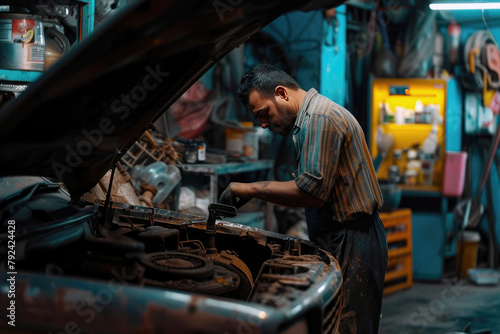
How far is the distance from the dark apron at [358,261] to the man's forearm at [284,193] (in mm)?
240

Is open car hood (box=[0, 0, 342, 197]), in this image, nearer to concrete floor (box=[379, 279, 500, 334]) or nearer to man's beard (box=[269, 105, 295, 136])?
man's beard (box=[269, 105, 295, 136])

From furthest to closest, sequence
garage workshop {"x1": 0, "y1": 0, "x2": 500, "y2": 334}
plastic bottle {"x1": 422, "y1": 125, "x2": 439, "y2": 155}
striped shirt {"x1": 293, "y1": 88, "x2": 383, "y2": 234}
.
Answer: plastic bottle {"x1": 422, "y1": 125, "x2": 439, "y2": 155} → striped shirt {"x1": 293, "y1": 88, "x2": 383, "y2": 234} → garage workshop {"x1": 0, "y1": 0, "x2": 500, "y2": 334}

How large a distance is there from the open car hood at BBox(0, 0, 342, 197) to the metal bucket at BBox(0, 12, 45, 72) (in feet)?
4.09

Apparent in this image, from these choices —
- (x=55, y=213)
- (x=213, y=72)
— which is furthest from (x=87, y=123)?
(x=213, y=72)

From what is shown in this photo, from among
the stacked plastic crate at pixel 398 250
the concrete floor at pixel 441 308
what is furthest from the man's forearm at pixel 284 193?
the stacked plastic crate at pixel 398 250

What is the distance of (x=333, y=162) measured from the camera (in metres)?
2.51

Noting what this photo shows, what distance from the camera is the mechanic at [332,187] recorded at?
8.21 ft

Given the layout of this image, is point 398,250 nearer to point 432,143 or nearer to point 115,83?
point 432,143

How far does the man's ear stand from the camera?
2686 millimetres

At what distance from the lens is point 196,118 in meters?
5.61

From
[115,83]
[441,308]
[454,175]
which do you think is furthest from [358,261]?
[454,175]

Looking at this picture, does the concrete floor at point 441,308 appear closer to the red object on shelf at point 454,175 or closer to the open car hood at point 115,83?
the red object on shelf at point 454,175

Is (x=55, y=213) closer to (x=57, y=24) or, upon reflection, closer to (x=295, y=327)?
(x=295, y=327)

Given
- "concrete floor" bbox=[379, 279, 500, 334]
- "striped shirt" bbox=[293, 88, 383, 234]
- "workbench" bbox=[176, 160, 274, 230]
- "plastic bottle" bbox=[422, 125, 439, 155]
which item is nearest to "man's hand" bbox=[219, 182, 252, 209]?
"striped shirt" bbox=[293, 88, 383, 234]
